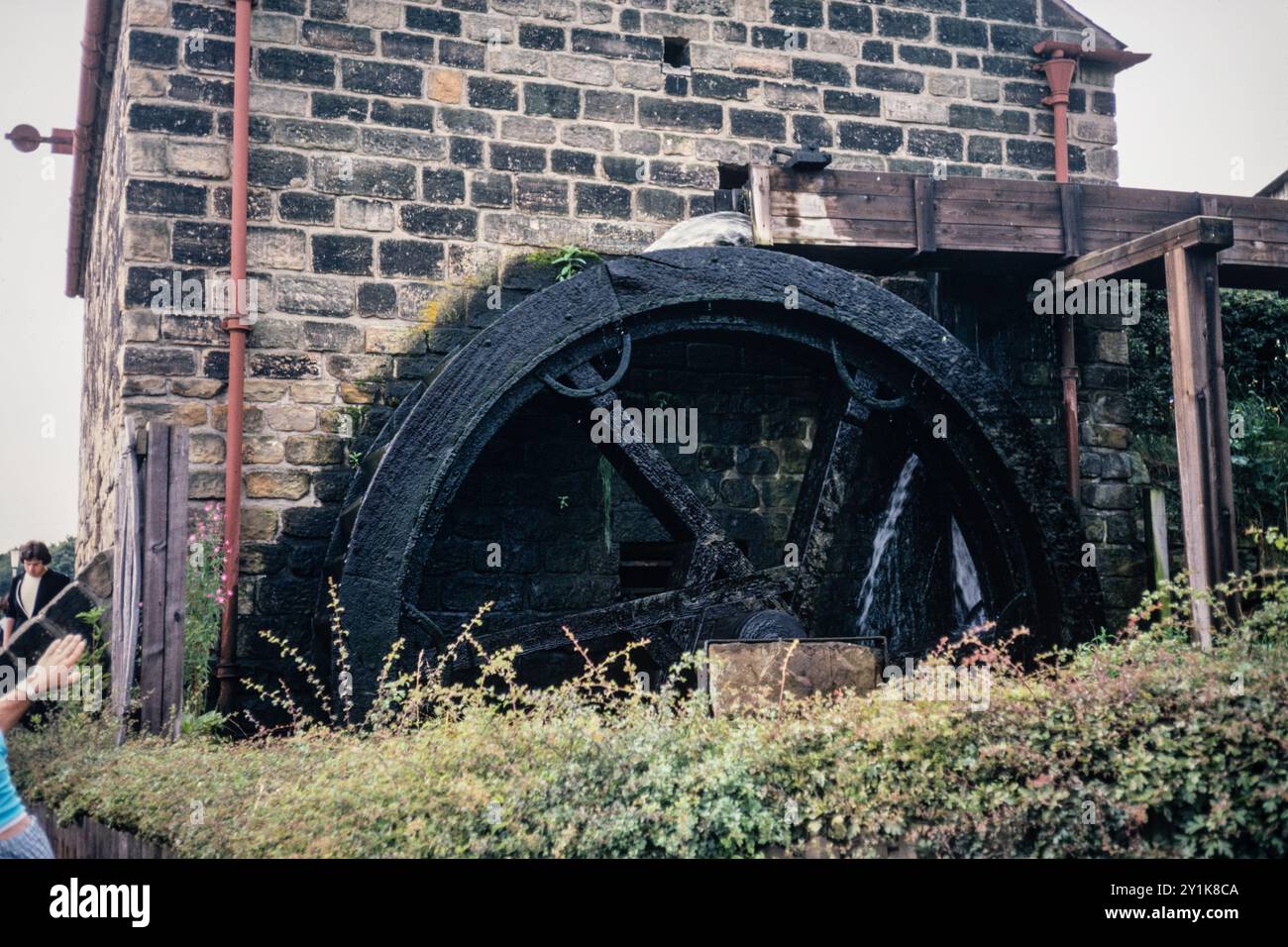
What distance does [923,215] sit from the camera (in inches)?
229

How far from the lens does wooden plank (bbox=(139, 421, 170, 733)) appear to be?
4.83m

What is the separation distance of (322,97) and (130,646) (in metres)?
2.74

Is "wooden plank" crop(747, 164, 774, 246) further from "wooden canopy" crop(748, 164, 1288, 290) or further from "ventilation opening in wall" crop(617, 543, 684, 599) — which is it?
"ventilation opening in wall" crop(617, 543, 684, 599)

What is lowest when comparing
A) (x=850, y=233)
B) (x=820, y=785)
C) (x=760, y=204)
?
(x=820, y=785)

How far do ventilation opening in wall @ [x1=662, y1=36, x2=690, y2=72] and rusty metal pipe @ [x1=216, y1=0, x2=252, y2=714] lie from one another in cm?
214

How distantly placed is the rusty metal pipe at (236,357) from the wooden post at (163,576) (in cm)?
50

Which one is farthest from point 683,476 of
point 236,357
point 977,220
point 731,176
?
point 236,357

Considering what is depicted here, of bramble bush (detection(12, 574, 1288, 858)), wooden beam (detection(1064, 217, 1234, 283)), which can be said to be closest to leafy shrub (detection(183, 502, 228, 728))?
bramble bush (detection(12, 574, 1288, 858))

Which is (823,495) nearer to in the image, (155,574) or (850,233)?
(850,233)

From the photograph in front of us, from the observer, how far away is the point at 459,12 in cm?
616

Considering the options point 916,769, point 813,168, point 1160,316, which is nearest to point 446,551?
point 813,168

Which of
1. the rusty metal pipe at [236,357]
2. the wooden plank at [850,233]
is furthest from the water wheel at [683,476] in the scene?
the rusty metal pipe at [236,357]

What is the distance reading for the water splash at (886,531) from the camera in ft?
21.3

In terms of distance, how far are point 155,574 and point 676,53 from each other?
3.79 meters
